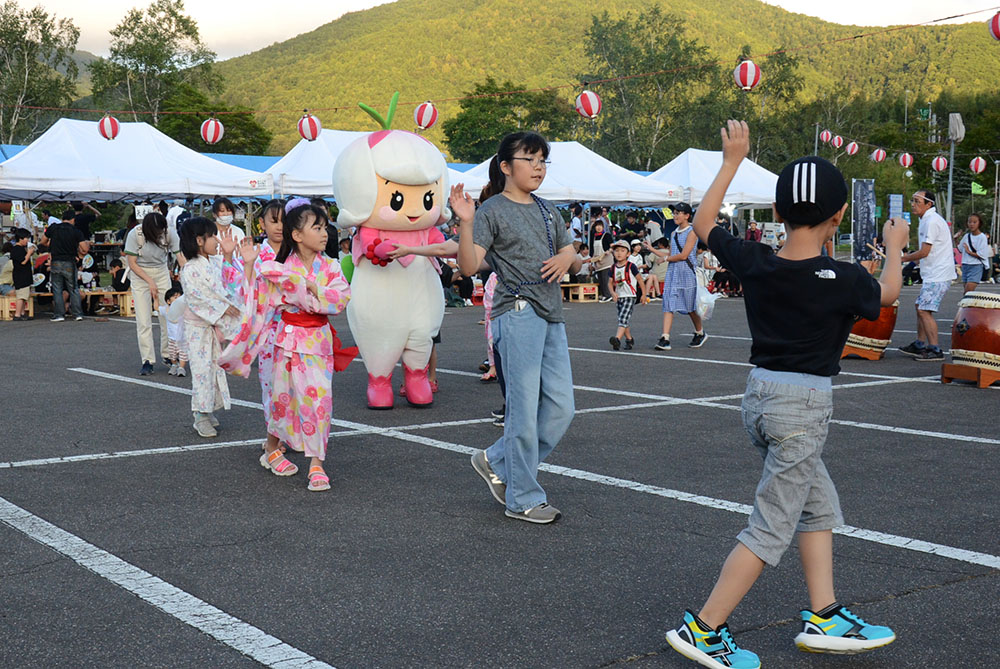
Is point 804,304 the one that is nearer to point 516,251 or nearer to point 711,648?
point 711,648

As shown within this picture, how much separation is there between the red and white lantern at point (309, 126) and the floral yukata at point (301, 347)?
15341 mm

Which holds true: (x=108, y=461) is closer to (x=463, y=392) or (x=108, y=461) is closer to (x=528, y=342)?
(x=528, y=342)

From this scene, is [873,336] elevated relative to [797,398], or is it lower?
lower

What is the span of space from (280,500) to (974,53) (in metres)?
147

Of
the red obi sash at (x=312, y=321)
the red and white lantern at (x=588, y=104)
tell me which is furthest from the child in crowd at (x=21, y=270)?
the red obi sash at (x=312, y=321)

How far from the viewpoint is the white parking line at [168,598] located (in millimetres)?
3393

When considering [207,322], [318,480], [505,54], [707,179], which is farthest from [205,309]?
[505,54]

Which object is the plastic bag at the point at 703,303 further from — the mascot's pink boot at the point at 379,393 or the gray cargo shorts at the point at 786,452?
the gray cargo shorts at the point at 786,452

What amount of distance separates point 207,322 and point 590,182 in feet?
54.6

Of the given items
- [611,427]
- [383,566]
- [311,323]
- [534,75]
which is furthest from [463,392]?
[534,75]

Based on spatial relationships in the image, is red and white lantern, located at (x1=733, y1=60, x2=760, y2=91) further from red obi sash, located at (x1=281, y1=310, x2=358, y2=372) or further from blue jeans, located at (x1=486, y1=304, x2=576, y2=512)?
blue jeans, located at (x1=486, y1=304, x2=576, y2=512)

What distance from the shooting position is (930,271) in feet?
38.4

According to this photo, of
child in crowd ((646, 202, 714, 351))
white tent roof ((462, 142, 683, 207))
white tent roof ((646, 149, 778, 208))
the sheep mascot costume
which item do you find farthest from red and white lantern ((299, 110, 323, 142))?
the sheep mascot costume

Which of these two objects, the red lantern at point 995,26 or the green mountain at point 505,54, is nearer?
the red lantern at point 995,26
